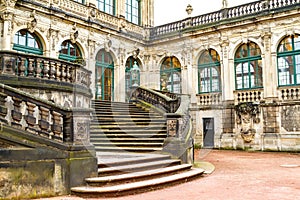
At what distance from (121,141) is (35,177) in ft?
14.3

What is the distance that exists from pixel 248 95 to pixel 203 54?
370 cm

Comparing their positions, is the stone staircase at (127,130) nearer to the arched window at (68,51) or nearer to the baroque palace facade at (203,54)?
the baroque palace facade at (203,54)

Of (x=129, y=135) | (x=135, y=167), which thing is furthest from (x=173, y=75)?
(x=135, y=167)

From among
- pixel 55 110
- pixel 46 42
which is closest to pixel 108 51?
pixel 46 42

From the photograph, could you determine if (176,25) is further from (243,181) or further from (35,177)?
(35,177)

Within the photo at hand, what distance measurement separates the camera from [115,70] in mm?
17203

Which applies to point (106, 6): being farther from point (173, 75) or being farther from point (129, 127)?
point (129, 127)

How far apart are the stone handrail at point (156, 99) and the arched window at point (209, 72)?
5.59 metres

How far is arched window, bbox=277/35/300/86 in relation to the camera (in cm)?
1494

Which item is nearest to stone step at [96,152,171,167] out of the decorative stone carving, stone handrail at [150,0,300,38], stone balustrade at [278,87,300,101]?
the decorative stone carving

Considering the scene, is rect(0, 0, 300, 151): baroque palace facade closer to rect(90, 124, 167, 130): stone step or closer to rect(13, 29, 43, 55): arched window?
rect(13, 29, 43, 55): arched window

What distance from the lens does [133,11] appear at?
63.8ft

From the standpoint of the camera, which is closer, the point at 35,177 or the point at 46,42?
the point at 35,177

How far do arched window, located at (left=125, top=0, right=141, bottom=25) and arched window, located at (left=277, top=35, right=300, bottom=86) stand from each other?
884 centimetres
